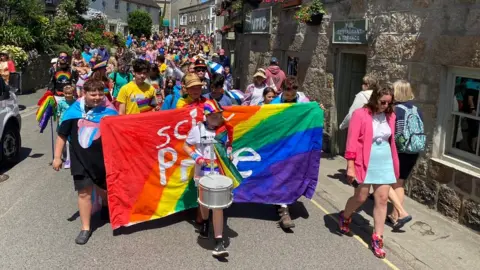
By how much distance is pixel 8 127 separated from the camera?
735cm

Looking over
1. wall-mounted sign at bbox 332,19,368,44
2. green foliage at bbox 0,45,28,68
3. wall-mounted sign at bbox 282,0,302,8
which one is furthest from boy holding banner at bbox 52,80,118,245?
green foliage at bbox 0,45,28,68

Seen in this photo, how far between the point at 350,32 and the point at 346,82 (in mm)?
1160

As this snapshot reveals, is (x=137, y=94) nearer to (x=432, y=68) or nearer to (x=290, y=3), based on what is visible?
(x=432, y=68)

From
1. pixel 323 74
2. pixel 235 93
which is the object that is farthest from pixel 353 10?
pixel 235 93

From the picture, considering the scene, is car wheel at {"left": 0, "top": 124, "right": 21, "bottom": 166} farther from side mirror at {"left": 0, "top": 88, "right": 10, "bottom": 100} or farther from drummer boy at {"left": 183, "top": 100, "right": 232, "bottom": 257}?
drummer boy at {"left": 183, "top": 100, "right": 232, "bottom": 257}

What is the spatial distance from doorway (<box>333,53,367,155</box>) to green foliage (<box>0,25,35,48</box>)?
551 inches

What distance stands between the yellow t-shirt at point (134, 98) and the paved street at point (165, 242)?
4.82 ft

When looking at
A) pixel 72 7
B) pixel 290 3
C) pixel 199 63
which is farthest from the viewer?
pixel 72 7

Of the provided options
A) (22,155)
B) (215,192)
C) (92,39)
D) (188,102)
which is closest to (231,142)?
(188,102)

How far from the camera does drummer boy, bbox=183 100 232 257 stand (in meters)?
4.34

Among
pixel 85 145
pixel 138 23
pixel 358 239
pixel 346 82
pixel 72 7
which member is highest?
pixel 138 23

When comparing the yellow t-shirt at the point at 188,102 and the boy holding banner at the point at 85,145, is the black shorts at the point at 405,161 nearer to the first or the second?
the yellow t-shirt at the point at 188,102

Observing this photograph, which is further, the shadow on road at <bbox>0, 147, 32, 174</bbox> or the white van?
the shadow on road at <bbox>0, 147, 32, 174</bbox>

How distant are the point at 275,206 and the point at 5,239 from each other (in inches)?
124
